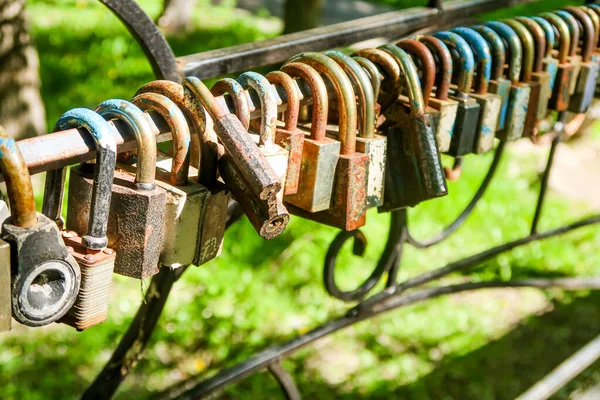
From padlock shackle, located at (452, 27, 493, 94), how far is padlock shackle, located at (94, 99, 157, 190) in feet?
2.03

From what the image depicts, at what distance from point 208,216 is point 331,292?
814 millimetres

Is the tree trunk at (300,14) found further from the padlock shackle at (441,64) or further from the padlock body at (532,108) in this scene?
the padlock shackle at (441,64)

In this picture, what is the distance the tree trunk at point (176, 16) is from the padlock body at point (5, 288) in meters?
6.35

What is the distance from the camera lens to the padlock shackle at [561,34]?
1.30m

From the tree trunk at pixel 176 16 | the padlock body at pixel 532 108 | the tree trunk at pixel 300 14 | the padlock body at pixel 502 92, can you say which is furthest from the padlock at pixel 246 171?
the tree trunk at pixel 176 16

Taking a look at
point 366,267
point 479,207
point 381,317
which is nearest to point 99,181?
point 381,317

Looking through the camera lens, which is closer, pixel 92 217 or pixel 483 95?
pixel 92 217

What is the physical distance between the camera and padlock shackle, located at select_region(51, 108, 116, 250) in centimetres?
67

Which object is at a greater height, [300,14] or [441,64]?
[441,64]

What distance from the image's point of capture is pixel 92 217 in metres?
0.68

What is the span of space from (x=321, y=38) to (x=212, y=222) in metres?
0.64

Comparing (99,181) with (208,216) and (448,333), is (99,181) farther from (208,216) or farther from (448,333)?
(448,333)

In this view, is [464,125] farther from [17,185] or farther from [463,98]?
[17,185]

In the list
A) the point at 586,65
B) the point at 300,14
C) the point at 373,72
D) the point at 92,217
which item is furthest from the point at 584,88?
the point at 300,14
